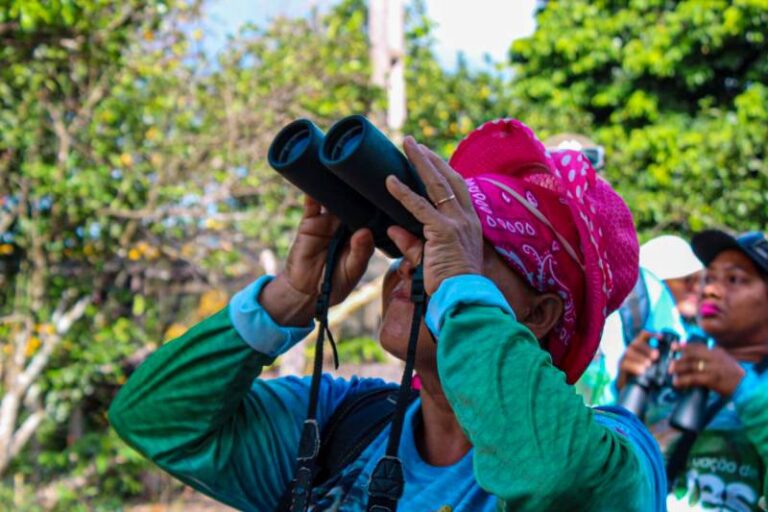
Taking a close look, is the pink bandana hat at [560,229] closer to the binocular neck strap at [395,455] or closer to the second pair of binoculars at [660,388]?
the binocular neck strap at [395,455]

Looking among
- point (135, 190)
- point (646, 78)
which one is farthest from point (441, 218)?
point (646, 78)

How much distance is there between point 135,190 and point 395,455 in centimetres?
457

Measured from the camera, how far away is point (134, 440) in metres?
1.88

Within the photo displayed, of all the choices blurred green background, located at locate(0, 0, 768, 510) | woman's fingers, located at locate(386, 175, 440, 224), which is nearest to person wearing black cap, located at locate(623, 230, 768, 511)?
woman's fingers, located at locate(386, 175, 440, 224)

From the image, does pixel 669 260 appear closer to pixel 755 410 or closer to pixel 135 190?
pixel 755 410

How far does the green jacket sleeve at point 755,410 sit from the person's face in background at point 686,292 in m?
1.04

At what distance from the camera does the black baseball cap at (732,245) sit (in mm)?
3268

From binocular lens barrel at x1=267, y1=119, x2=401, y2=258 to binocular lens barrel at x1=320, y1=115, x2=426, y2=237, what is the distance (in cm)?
4

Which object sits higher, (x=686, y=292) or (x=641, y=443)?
(x=686, y=292)

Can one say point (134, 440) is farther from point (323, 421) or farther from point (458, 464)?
point (458, 464)

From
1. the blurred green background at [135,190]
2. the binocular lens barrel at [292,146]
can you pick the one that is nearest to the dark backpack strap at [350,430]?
the binocular lens barrel at [292,146]

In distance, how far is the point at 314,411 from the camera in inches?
68.4

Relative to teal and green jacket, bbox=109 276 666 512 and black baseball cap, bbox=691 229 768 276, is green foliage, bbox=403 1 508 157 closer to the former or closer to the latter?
black baseball cap, bbox=691 229 768 276

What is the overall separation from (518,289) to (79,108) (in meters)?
4.57
